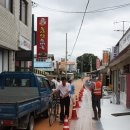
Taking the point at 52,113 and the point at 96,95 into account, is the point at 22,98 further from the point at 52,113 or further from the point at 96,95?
the point at 96,95

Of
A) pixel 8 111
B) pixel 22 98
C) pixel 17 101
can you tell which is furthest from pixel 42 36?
pixel 8 111

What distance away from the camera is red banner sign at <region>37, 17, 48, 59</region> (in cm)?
2789

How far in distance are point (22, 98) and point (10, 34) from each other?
958 cm

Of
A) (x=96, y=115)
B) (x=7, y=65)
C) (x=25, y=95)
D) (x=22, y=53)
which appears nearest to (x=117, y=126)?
(x=96, y=115)

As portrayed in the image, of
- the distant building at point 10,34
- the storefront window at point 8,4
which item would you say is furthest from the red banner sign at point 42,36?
the storefront window at point 8,4

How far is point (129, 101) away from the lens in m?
22.1

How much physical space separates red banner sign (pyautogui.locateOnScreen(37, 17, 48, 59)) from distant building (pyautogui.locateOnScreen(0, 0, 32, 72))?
94cm

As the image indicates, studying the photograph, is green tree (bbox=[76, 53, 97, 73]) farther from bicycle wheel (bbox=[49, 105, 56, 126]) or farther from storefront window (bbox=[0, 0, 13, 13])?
bicycle wheel (bbox=[49, 105, 56, 126])

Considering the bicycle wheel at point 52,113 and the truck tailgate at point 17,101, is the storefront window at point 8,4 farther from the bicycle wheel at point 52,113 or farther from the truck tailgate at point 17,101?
the truck tailgate at point 17,101

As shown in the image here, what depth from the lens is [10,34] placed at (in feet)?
73.1

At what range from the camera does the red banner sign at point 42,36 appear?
27891 millimetres

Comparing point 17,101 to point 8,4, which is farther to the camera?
point 8,4

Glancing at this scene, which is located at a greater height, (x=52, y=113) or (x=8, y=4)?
(x=8, y=4)

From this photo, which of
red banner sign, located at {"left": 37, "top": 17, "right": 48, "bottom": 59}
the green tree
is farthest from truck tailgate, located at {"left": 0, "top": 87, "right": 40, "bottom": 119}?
the green tree
